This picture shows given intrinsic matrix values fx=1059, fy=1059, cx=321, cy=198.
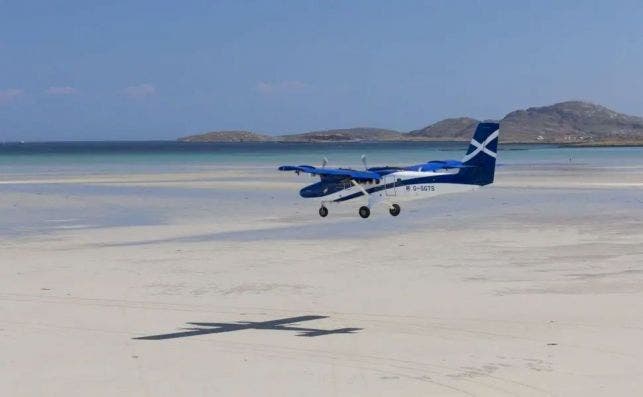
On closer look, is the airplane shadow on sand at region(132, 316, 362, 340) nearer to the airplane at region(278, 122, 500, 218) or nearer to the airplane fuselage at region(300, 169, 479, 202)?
the airplane at region(278, 122, 500, 218)

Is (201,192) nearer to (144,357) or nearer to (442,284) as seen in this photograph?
(442,284)

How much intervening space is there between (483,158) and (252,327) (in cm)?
2111

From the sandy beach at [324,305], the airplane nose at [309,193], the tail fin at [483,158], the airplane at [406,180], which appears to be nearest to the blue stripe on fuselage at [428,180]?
the airplane at [406,180]

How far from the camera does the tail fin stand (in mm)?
34531

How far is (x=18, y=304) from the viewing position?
16547mm

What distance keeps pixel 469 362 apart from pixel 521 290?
563cm

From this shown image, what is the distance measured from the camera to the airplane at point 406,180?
113 feet

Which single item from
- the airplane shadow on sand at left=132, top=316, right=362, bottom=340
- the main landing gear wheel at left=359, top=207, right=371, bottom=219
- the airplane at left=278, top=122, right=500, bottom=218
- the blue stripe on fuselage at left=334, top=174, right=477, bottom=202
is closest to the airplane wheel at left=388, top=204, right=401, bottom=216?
the airplane at left=278, top=122, right=500, bottom=218

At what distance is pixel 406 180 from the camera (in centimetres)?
3484

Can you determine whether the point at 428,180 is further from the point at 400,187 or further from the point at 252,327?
the point at 252,327

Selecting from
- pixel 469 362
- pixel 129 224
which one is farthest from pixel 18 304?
pixel 129 224

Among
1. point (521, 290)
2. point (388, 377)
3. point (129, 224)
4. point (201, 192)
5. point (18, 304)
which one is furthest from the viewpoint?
point (201, 192)

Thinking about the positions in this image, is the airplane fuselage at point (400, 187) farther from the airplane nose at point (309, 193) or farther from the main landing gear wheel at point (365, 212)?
the main landing gear wheel at point (365, 212)

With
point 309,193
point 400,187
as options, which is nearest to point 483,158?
point 400,187
